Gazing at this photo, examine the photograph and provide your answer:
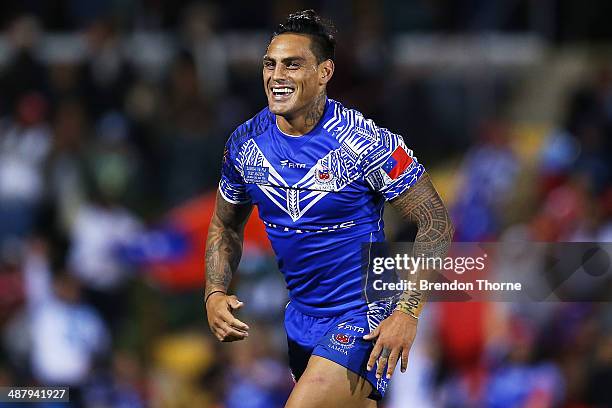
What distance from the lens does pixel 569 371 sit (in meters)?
11.5

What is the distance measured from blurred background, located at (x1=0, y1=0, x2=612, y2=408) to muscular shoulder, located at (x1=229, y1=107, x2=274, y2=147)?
17.0 ft

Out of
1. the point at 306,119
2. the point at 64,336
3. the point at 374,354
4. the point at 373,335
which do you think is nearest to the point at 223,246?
the point at 306,119

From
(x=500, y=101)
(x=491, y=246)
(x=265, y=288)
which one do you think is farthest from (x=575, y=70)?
(x=491, y=246)

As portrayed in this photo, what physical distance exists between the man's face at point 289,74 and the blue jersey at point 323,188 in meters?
0.21

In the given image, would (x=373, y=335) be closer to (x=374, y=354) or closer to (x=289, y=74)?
(x=374, y=354)

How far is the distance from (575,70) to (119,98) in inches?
208

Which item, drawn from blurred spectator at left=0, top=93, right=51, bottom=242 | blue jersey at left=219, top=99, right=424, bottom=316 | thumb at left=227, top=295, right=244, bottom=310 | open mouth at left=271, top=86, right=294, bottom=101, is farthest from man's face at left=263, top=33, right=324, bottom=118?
blurred spectator at left=0, top=93, right=51, bottom=242

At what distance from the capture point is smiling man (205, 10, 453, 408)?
659cm

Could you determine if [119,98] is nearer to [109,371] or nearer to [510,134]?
[109,371]

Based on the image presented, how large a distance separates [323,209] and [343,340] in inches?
26.3

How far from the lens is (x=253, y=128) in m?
6.99

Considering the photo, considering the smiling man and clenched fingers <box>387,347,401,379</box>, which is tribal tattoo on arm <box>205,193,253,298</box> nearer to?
the smiling man

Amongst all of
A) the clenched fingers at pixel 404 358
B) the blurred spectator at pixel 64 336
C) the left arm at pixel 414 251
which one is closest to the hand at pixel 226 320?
the left arm at pixel 414 251

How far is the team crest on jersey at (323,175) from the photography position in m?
6.68
